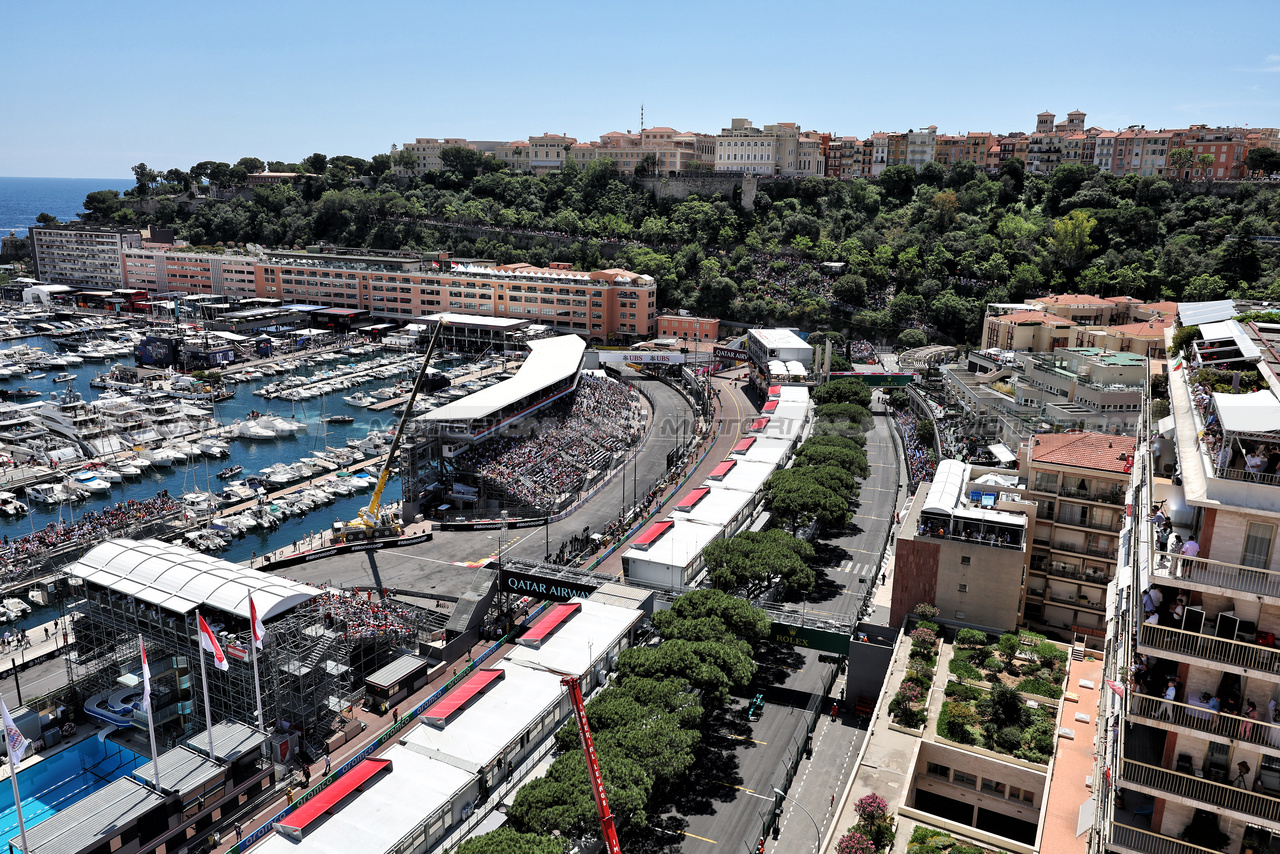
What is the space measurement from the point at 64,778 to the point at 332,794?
429 inches

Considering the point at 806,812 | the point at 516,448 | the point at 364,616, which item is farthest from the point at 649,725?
the point at 516,448

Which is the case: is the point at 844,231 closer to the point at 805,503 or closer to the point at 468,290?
the point at 468,290

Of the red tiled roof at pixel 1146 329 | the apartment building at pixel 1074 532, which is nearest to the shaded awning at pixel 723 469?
the apartment building at pixel 1074 532

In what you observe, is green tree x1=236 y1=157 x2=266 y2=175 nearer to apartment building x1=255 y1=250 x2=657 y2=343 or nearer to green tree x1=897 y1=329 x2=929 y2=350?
apartment building x1=255 y1=250 x2=657 y2=343

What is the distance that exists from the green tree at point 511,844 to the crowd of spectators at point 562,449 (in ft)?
95.9

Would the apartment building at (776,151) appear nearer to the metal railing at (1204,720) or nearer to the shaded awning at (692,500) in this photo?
the shaded awning at (692,500)

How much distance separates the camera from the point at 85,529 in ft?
147

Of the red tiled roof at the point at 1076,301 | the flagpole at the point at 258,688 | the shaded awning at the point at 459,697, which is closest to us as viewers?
the flagpole at the point at 258,688

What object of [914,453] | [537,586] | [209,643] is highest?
[209,643]

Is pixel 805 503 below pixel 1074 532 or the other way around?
below

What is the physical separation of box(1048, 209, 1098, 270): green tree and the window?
90.1 metres

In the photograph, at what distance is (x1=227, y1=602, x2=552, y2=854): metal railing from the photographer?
23.4m

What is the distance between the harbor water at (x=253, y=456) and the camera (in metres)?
49.5

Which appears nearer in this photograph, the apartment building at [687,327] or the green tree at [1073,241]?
the green tree at [1073,241]
